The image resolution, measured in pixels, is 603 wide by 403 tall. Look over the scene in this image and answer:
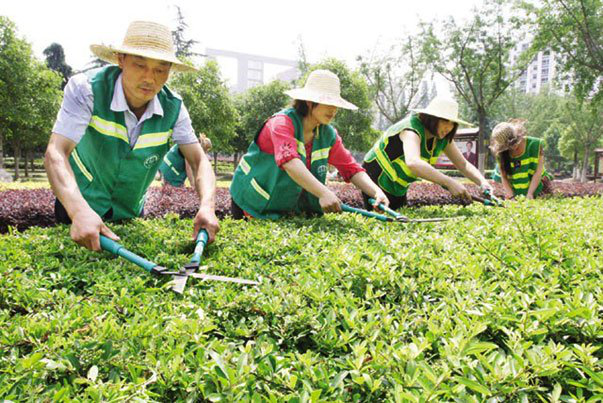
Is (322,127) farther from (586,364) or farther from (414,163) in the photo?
(586,364)

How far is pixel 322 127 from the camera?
3361 mm

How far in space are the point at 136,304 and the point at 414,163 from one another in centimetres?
273

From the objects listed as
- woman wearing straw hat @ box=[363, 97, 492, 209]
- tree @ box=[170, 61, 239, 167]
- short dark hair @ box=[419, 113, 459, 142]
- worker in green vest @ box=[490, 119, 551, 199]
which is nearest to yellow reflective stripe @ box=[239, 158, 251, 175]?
woman wearing straw hat @ box=[363, 97, 492, 209]

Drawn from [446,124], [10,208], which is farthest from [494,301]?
[10,208]

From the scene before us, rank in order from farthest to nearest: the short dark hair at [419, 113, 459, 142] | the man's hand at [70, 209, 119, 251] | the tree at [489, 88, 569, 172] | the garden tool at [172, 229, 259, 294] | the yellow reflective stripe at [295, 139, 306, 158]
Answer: the tree at [489, 88, 569, 172] → the short dark hair at [419, 113, 459, 142] → the yellow reflective stripe at [295, 139, 306, 158] → the man's hand at [70, 209, 119, 251] → the garden tool at [172, 229, 259, 294]

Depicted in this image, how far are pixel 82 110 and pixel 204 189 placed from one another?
742 mm

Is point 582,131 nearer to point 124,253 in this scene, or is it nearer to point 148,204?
point 148,204

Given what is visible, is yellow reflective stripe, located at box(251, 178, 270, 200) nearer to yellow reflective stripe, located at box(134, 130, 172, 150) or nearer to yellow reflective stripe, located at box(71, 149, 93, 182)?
yellow reflective stripe, located at box(134, 130, 172, 150)

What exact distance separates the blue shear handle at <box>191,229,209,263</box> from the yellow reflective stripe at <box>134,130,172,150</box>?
0.76 meters

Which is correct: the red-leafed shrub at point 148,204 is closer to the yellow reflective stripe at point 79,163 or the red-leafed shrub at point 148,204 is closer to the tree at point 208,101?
the yellow reflective stripe at point 79,163

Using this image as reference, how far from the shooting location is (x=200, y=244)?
1.93 metres

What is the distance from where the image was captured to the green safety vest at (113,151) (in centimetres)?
239

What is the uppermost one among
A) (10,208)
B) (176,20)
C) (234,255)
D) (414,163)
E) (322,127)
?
(176,20)

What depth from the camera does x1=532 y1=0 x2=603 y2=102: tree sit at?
1380 cm
